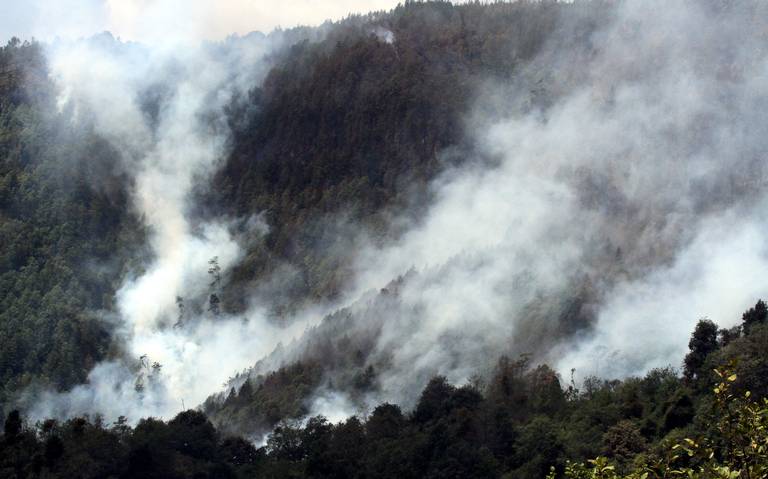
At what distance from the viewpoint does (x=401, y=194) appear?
6599 inches

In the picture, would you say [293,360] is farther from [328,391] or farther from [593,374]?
[593,374]

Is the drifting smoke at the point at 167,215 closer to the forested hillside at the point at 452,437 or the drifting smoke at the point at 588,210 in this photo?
the drifting smoke at the point at 588,210

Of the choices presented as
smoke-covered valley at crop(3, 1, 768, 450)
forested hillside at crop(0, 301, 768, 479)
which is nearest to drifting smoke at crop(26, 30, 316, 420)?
smoke-covered valley at crop(3, 1, 768, 450)

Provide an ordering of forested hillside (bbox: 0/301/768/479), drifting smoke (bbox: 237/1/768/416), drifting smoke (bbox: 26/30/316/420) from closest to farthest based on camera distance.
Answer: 1. forested hillside (bbox: 0/301/768/479)
2. drifting smoke (bbox: 237/1/768/416)
3. drifting smoke (bbox: 26/30/316/420)

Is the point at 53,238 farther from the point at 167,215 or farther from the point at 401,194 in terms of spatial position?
the point at 401,194

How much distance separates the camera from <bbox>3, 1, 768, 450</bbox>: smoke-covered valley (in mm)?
139250

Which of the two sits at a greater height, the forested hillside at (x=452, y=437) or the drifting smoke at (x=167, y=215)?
the drifting smoke at (x=167, y=215)

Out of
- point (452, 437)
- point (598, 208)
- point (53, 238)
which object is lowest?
point (452, 437)

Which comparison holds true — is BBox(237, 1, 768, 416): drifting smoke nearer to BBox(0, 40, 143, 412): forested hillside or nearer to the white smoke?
the white smoke

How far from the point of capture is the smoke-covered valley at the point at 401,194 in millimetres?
139250

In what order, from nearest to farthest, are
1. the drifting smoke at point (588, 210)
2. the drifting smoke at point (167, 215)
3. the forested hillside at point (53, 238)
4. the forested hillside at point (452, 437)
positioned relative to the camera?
the forested hillside at point (452, 437) < the drifting smoke at point (588, 210) < the drifting smoke at point (167, 215) < the forested hillside at point (53, 238)

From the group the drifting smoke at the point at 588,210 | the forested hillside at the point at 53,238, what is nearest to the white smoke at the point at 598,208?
the drifting smoke at the point at 588,210

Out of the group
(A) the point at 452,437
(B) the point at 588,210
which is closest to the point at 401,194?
(B) the point at 588,210

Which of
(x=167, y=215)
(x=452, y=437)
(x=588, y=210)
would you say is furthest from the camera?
(x=167, y=215)
